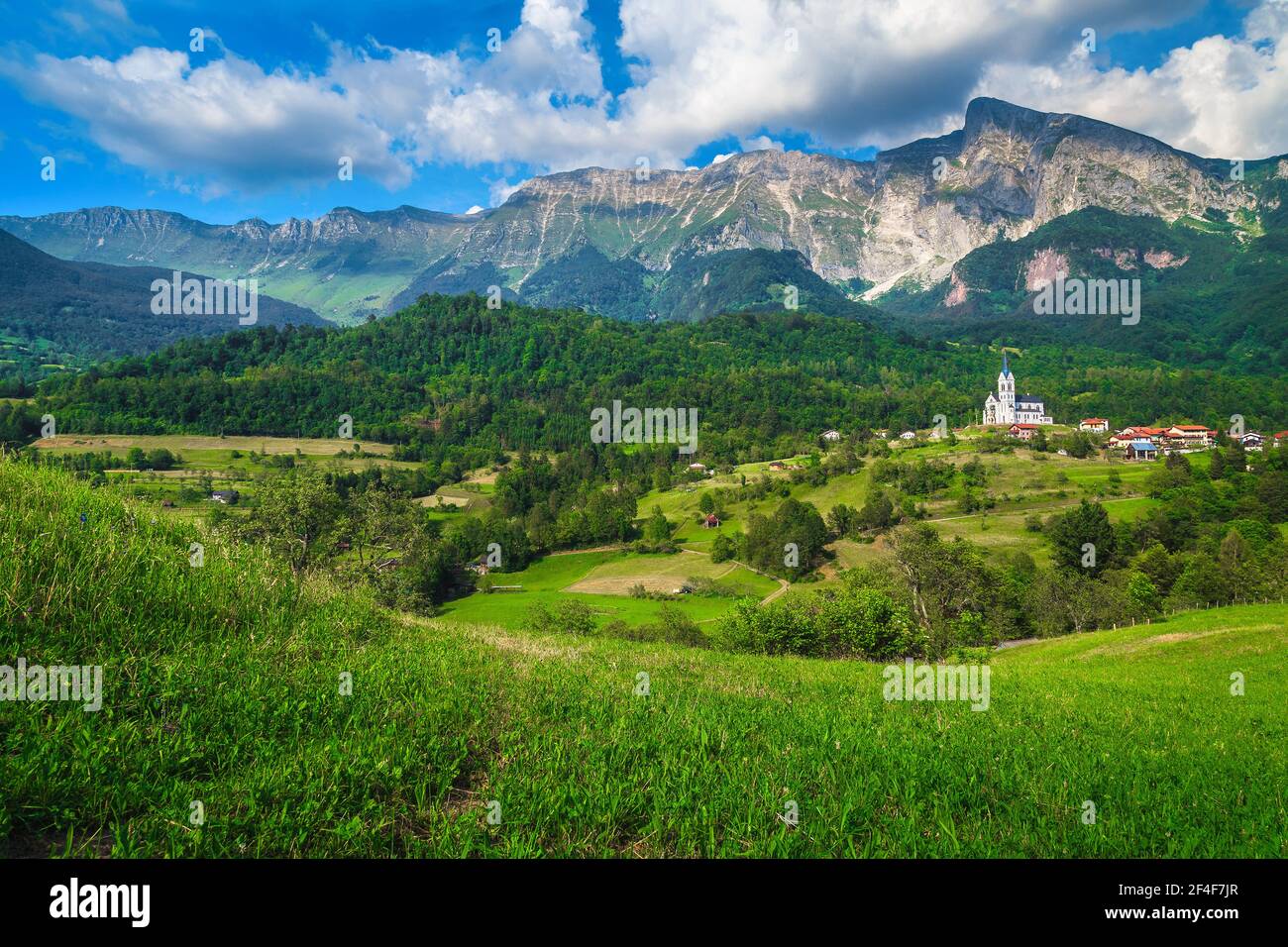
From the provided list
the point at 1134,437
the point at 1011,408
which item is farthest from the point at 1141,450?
the point at 1011,408

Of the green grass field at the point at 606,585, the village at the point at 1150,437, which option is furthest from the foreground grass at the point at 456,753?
the village at the point at 1150,437

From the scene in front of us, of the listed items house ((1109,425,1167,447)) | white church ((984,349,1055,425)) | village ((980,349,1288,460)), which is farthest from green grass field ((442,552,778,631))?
white church ((984,349,1055,425))

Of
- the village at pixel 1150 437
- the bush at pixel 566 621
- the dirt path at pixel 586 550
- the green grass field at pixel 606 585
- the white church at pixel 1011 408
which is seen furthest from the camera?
the white church at pixel 1011 408

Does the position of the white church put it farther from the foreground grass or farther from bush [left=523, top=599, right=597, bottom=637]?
the foreground grass

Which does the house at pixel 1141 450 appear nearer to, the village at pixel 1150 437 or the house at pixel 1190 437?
the village at pixel 1150 437

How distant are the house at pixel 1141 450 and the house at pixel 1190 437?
5478 millimetres

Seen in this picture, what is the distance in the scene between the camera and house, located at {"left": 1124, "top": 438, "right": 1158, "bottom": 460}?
126562 mm

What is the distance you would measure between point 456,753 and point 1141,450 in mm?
161415

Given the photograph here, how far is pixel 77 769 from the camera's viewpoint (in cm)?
355

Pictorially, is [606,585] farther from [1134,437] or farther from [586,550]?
[1134,437]

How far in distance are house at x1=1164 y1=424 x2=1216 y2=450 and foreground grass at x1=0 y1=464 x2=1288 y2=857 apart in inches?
6372

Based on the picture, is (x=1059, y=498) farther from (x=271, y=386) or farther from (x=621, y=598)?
(x=271, y=386)

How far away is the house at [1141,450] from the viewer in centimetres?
→ 12656
